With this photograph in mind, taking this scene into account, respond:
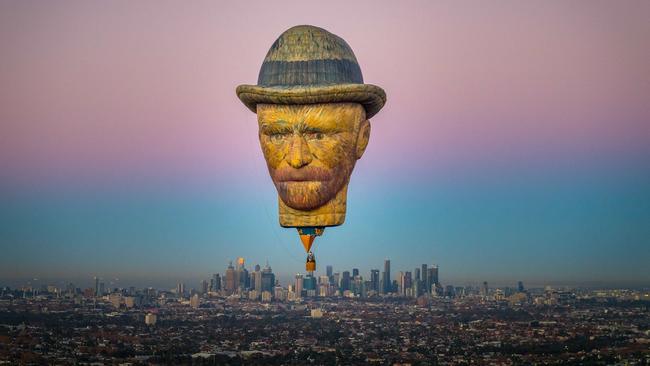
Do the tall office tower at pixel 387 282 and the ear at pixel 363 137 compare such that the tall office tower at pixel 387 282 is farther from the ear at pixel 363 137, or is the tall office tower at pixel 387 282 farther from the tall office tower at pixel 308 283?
the ear at pixel 363 137

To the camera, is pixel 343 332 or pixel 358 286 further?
pixel 343 332

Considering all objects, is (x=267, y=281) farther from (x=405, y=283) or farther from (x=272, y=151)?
(x=272, y=151)

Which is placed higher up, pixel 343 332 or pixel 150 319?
pixel 150 319

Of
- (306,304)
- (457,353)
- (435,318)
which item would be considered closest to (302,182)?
(306,304)

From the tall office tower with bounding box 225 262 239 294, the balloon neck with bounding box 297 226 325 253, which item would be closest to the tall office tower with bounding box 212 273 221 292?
the tall office tower with bounding box 225 262 239 294

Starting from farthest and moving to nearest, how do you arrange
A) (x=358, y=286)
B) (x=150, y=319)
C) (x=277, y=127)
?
(x=150, y=319) → (x=358, y=286) → (x=277, y=127)

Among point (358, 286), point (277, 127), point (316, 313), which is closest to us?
point (277, 127)

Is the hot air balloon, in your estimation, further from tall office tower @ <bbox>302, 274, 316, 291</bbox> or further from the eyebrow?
tall office tower @ <bbox>302, 274, 316, 291</bbox>

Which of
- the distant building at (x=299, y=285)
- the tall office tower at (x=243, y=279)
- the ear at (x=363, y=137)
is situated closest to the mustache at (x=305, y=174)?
the ear at (x=363, y=137)

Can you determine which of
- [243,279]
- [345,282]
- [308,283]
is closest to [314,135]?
[308,283]
